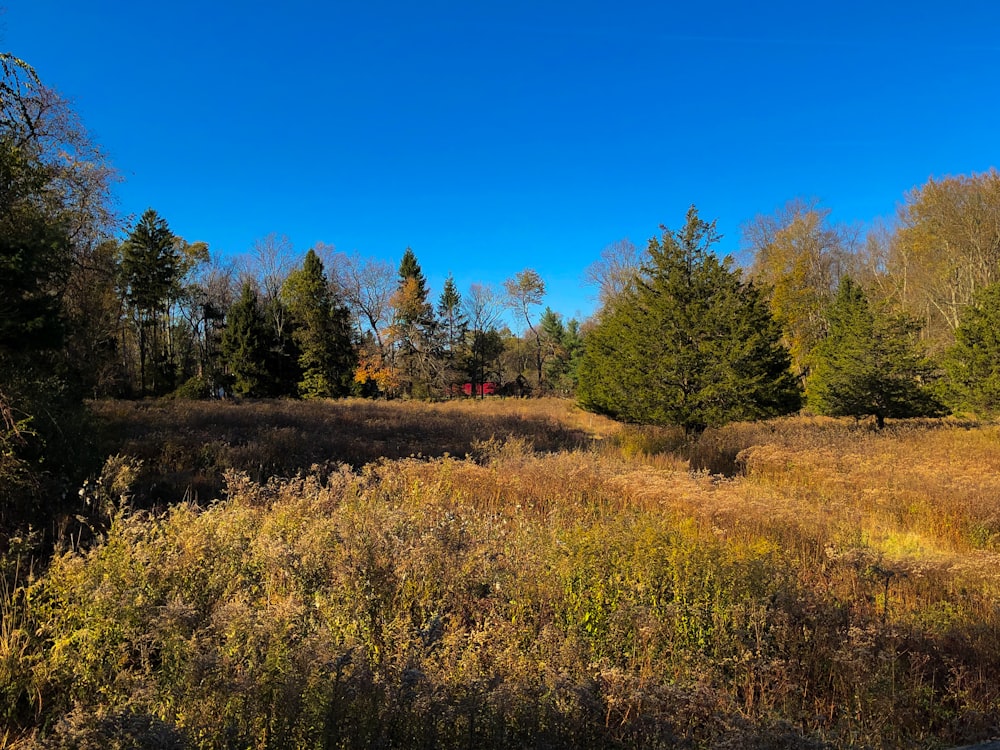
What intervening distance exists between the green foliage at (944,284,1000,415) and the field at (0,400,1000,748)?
47.7 feet

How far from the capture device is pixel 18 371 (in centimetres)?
791

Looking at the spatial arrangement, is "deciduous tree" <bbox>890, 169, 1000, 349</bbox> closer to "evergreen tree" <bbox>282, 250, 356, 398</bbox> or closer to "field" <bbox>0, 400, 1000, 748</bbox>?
"field" <bbox>0, 400, 1000, 748</bbox>

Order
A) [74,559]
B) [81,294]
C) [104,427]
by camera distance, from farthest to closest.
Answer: [81,294] → [104,427] → [74,559]

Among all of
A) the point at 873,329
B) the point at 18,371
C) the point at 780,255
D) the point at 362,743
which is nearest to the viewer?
the point at 362,743

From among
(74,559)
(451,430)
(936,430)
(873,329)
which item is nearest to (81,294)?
(451,430)

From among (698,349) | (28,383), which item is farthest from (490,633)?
(698,349)

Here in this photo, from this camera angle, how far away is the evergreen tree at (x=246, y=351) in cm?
3653

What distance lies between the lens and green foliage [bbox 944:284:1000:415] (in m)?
16.7

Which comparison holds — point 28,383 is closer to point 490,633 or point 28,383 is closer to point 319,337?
point 490,633

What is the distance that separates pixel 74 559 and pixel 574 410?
32923 millimetres

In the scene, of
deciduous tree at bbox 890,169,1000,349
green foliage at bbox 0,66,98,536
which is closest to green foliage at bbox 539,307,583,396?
deciduous tree at bbox 890,169,1000,349

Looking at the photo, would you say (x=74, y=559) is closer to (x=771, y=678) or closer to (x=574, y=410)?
(x=771, y=678)

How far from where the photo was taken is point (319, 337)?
38.5 meters

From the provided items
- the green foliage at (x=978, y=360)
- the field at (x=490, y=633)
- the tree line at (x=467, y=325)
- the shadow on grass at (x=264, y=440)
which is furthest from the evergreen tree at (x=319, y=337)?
the green foliage at (x=978, y=360)
